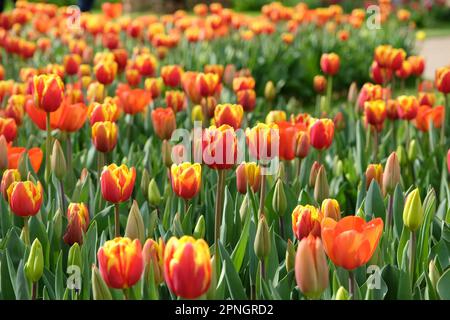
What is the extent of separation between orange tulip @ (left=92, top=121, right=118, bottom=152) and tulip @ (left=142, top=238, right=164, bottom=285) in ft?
2.99

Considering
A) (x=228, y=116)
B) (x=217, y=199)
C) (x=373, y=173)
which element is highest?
(x=228, y=116)

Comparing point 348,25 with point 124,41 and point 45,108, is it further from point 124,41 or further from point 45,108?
point 45,108

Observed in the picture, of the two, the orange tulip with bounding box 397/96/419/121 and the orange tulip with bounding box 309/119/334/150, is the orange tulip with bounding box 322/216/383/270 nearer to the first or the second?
the orange tulip with bounding box 309/119/334/150

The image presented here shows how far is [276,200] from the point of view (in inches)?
99.2

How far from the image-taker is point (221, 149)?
2.22 metres

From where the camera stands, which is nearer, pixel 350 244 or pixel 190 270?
pixel 190 270

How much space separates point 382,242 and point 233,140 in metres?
0.52

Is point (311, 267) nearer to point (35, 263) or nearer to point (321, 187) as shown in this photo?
point (35, 263)

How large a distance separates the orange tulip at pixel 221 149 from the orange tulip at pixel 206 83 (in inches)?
53.5

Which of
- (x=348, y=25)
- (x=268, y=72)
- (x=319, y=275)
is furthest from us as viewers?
(x=348, y=25)

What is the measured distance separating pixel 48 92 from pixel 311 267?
1.48 metres

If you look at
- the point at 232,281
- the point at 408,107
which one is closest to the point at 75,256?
the point at 232,281

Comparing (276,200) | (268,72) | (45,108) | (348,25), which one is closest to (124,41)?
(268,72)

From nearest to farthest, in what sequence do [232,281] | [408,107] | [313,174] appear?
[232,281], [313,174], [408,107]
